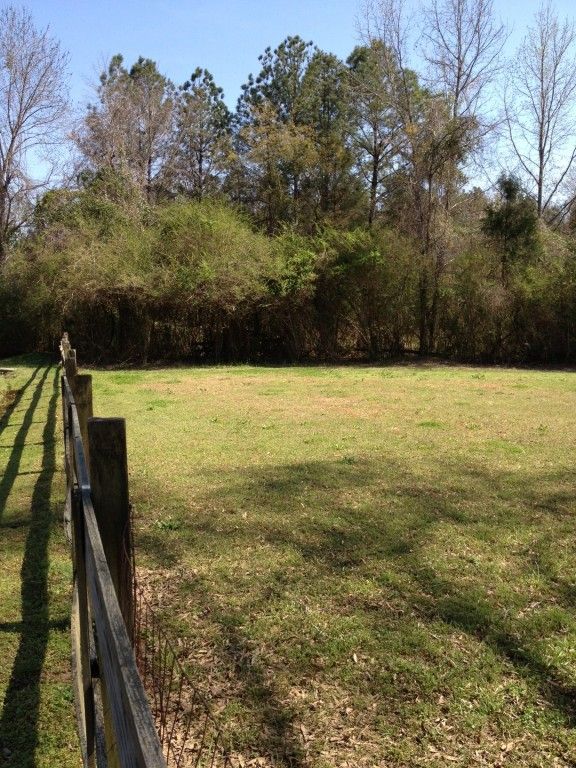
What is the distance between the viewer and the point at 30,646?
11.0 feet

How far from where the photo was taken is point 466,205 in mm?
28172

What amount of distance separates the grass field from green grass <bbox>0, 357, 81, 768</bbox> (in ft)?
1.95

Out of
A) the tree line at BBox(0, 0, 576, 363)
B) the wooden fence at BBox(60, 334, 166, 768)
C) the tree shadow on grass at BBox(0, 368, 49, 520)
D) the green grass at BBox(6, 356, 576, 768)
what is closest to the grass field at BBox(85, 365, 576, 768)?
the green grass at BBox(6, 356, 576, 768)

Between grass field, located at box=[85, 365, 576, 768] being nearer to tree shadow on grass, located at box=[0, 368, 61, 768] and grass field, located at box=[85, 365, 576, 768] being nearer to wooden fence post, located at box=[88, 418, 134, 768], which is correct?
tree shadow on grass, located at box=[0, 368, 61, 768]

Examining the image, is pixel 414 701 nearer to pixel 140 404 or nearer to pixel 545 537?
pixel 545 537

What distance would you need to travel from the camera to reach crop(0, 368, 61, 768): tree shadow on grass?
2.66m

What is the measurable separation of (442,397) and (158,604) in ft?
30.4

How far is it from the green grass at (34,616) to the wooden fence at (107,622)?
0.23 m

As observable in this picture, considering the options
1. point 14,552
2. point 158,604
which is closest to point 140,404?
point 14,552

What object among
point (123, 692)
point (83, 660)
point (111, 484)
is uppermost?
point (111, 484)

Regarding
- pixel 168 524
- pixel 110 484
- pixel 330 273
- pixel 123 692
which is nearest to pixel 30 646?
pixel 168 524

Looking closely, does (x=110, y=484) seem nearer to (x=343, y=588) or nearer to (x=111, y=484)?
(x=111, y=484)

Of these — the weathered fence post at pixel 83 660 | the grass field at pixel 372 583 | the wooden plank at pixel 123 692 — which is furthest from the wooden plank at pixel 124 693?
the grass field at pixel 372 583

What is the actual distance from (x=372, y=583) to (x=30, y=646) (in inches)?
77.5
